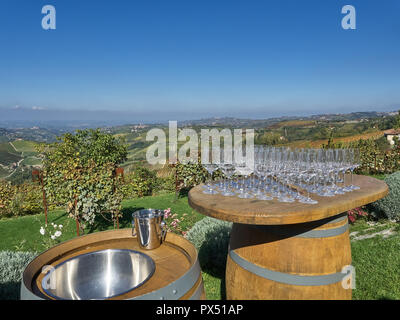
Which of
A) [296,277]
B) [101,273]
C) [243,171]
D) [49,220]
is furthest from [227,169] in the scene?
[49,220]

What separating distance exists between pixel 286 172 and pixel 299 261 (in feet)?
3.24

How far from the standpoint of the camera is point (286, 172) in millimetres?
3158

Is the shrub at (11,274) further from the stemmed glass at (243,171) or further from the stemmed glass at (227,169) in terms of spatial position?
the stemmed glass at (243,171)

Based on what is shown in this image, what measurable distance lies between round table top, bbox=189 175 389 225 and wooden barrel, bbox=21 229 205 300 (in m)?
0.45

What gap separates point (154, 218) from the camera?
219 centimetres

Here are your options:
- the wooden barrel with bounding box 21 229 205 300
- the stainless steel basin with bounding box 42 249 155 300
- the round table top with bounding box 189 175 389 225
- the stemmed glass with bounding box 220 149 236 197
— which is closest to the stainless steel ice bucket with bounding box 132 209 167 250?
the wooden barrel with bounding box 21 229 205 300

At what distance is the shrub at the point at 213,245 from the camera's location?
4.82 metres

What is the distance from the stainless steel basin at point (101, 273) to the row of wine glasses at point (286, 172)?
4.20ft

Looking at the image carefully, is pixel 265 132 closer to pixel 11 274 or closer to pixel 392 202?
pixel 392 202

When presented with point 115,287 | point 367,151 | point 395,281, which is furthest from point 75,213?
point 367,151

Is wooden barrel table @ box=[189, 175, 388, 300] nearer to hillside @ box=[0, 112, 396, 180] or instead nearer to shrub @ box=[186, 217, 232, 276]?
shrub @ box=[186, 217, 232, 276]

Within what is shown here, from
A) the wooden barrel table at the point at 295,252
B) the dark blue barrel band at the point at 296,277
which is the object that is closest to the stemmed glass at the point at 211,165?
the wooden barrel table at the point at 295,252
